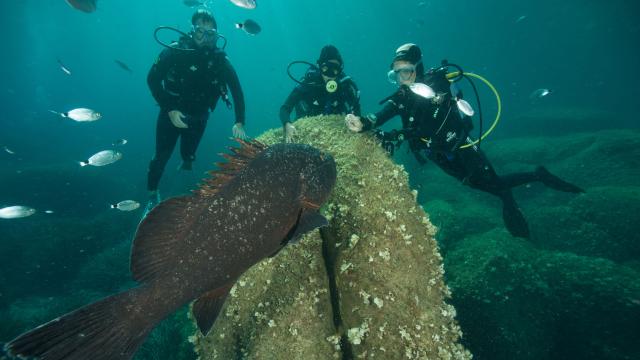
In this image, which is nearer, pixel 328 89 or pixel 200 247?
pixel 200 247

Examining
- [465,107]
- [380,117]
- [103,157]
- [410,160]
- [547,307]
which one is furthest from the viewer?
[410,160]

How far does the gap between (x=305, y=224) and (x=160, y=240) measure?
971 millimetres

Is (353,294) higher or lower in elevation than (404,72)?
lower

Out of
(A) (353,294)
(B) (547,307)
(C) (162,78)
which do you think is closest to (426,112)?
(A) (353,294)

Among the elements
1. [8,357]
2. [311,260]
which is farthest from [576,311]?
[8,357]

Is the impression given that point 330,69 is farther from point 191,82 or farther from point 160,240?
point 160,240

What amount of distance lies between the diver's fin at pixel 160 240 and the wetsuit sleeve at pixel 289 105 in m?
4.81

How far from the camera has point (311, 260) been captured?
3.22 metres

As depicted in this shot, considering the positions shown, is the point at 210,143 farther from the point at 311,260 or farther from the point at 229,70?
the point at 311,260

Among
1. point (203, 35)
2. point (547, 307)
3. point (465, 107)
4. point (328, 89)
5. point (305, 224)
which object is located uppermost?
point (203, 35)

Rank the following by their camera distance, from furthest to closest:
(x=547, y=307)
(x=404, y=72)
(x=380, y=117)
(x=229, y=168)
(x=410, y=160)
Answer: (x=410, y=160) → (x=404, y=72) → (x=547, y=307) → (x=380, y=117) → (x=229, y=168)

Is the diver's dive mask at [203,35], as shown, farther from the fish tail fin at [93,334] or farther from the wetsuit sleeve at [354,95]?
the fish tail fin at [93,334]

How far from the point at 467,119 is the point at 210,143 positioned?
90.3ft

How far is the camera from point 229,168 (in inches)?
93.0
